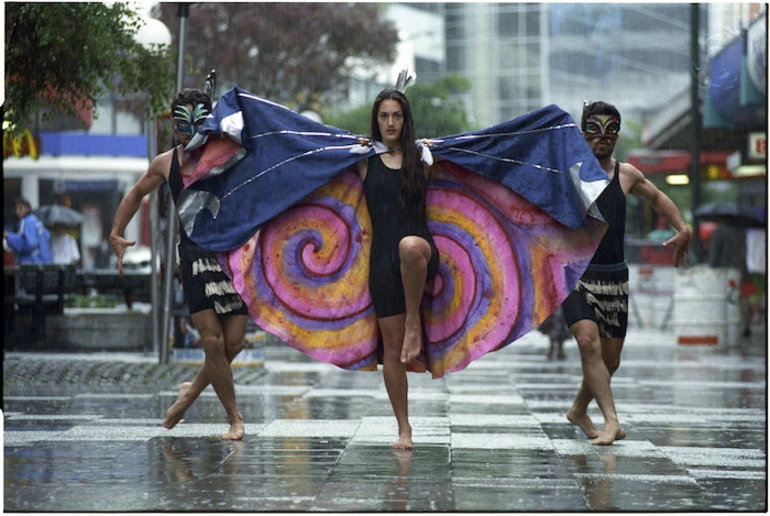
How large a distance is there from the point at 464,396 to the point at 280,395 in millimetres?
1520

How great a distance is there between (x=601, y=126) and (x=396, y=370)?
1919 mm

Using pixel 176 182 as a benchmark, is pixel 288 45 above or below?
above

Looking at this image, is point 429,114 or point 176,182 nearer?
point 176,182

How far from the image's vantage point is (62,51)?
13.2 meters

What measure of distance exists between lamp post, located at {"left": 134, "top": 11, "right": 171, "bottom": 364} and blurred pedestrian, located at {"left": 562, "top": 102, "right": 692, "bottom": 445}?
270 inches

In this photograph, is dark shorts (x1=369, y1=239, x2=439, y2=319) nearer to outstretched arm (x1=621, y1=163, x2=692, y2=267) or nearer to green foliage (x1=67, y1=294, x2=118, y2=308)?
outstretched arm (x1=621, y1=163, x2=692, y2=267)

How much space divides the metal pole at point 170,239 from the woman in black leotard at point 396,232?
6974 mm

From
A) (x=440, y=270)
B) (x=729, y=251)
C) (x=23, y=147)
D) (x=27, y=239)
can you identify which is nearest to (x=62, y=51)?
(x=440, y=270)

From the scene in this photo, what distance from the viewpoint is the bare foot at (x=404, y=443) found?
26.0ft

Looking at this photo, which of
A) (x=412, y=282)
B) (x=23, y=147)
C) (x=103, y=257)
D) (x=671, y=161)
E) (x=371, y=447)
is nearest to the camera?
(x=412, y=282)

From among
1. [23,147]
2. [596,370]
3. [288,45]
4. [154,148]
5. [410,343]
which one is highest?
[288,45]

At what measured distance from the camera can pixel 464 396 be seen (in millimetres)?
12250

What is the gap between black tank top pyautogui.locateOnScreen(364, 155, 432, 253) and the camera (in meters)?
7.98

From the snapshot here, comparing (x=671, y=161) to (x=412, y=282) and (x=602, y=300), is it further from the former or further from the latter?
(x=412, y=282)
